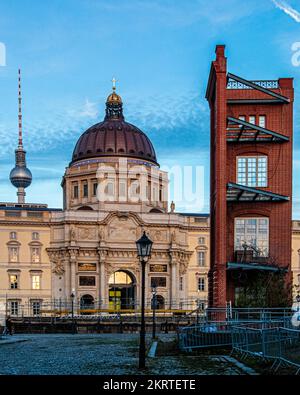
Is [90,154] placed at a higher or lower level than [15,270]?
higher

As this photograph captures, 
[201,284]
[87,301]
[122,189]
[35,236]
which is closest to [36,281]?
[35,236]

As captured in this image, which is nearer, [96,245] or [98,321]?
[98,321]

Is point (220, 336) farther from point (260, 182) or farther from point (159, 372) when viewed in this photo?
point (260, 182)

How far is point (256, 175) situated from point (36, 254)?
6026 cm

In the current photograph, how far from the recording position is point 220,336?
86.6 feet

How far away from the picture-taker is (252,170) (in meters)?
41.7

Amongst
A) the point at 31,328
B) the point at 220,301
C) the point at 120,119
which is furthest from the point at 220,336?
the point at 120,119

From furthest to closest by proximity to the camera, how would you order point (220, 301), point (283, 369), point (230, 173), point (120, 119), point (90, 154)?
point (120, 119), point (90, 154), point (230, 173), point (220, 301), point (283, 369)

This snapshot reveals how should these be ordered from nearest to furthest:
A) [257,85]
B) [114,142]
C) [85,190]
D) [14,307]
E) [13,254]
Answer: [257,85] < [14,307] < [13,254] < [85,190] < [114,142]

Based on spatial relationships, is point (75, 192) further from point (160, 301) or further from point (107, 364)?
point (107, 364)

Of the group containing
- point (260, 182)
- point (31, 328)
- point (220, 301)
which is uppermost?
point (260, 182)

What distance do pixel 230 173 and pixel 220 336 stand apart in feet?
55.3

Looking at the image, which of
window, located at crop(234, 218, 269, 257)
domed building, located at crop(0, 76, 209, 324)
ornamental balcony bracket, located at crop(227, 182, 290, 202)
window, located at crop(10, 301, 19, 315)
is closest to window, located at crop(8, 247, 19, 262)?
domed building, located at crop(0, 76, 209, 324)

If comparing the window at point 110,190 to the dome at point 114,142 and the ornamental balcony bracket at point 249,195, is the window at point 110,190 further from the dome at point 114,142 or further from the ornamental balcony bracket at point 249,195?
the ornamental balcony bracket at point 249,195
